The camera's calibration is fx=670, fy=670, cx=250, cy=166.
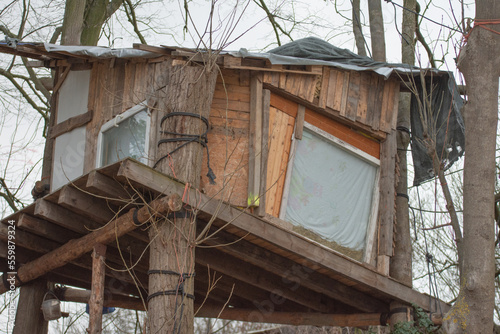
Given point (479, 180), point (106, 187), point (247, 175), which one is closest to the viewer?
point (479, 180)

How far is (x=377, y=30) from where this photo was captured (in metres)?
13.2

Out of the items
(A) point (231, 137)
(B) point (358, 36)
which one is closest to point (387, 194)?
(A) point (231, 137)

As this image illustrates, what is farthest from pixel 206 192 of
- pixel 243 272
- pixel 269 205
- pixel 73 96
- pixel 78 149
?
pixel 73 96

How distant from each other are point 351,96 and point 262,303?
11.2 ft

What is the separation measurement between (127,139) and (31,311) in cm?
287

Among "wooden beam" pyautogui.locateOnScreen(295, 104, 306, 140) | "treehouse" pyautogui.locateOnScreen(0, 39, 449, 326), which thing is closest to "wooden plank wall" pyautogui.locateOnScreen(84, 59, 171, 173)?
"treehouse" pyautogui.locateOnScreen(0, 39, 449, 326)

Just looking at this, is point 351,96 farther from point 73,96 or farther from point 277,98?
point 73,96

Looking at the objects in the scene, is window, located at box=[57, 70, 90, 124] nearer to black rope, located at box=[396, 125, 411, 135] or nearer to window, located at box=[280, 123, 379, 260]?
window, located at box=[280, 123, 379, 260]

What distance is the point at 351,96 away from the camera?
30.2ft

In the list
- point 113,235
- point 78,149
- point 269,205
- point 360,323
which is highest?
point 78,149

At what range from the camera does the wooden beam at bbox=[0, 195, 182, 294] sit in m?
7.00

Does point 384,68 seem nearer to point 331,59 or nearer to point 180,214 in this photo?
point 331,59

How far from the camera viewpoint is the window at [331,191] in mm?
8664

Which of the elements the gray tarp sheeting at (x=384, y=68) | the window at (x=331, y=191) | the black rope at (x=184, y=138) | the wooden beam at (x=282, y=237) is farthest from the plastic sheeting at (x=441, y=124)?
the black rope at (x=184, y=138)
